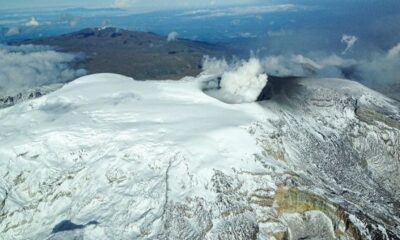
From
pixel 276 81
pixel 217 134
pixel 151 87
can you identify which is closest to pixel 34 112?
pixel 151 87

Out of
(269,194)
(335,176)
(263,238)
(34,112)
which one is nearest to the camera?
(263,238)

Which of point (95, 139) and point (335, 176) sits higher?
point (95, 139)

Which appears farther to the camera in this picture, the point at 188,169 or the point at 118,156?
the point at 118,156

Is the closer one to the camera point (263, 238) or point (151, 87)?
point (263, 238)

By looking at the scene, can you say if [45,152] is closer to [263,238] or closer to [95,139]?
[95,139]

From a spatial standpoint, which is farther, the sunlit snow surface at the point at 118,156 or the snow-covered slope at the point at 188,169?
the sunlit snow surface at the point at 118,156

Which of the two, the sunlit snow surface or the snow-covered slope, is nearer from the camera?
the snow-covered slope

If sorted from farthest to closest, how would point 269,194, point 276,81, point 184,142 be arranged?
1. point 276,81
2. point 184,142
3. point 269,194

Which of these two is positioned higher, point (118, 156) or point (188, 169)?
point (188, 169)
